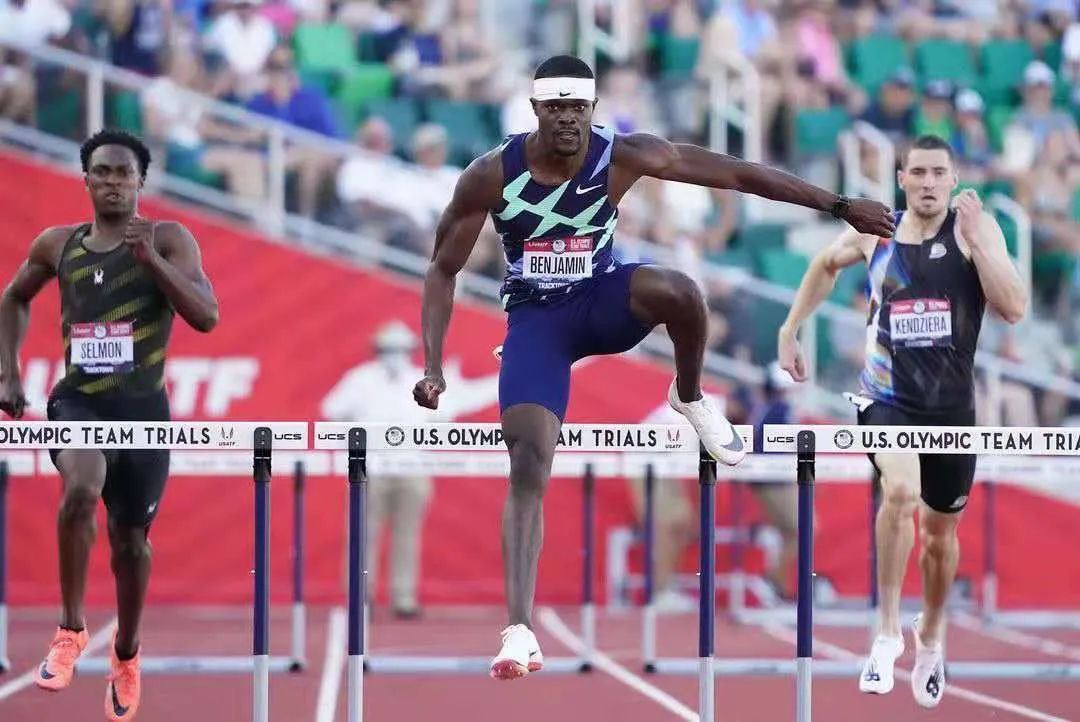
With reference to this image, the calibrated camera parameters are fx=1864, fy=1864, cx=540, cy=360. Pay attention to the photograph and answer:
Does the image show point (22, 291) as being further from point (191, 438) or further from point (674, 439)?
point (674, 439)

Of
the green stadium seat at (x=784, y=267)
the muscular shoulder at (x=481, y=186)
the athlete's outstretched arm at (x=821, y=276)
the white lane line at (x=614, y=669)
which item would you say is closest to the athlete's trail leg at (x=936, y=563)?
the athlete's outstretched arm at (x=821, y=276)

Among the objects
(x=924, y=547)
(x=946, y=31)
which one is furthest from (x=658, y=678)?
(x=946, y=31)

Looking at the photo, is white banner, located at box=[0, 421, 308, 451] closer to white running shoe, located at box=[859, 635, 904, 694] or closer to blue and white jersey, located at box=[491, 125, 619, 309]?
blue and white jersey, located at box=[491, 125, 619, 309]

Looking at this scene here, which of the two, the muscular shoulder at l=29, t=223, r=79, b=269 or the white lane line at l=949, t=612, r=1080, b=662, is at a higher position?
the muscular shoulder at l=29, t=223, r=79, b=269

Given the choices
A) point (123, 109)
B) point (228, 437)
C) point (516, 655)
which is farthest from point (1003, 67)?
point (516, 655)

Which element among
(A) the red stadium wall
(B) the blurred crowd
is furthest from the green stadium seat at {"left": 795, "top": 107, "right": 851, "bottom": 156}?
(A) the red stadium wall

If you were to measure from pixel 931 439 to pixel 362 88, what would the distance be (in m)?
9.66

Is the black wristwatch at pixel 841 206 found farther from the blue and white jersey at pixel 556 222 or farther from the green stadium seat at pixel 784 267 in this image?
the green stadium seat at pixel 784 267

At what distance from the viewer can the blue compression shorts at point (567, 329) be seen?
6.50 m

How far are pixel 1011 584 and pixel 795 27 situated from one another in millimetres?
5569

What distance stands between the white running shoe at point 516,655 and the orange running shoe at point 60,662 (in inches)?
84.9

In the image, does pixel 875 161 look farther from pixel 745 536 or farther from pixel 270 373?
pixel 270 373

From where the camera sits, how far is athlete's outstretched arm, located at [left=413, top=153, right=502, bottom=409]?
256 inches

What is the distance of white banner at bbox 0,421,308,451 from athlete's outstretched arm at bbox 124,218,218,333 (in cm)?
70
